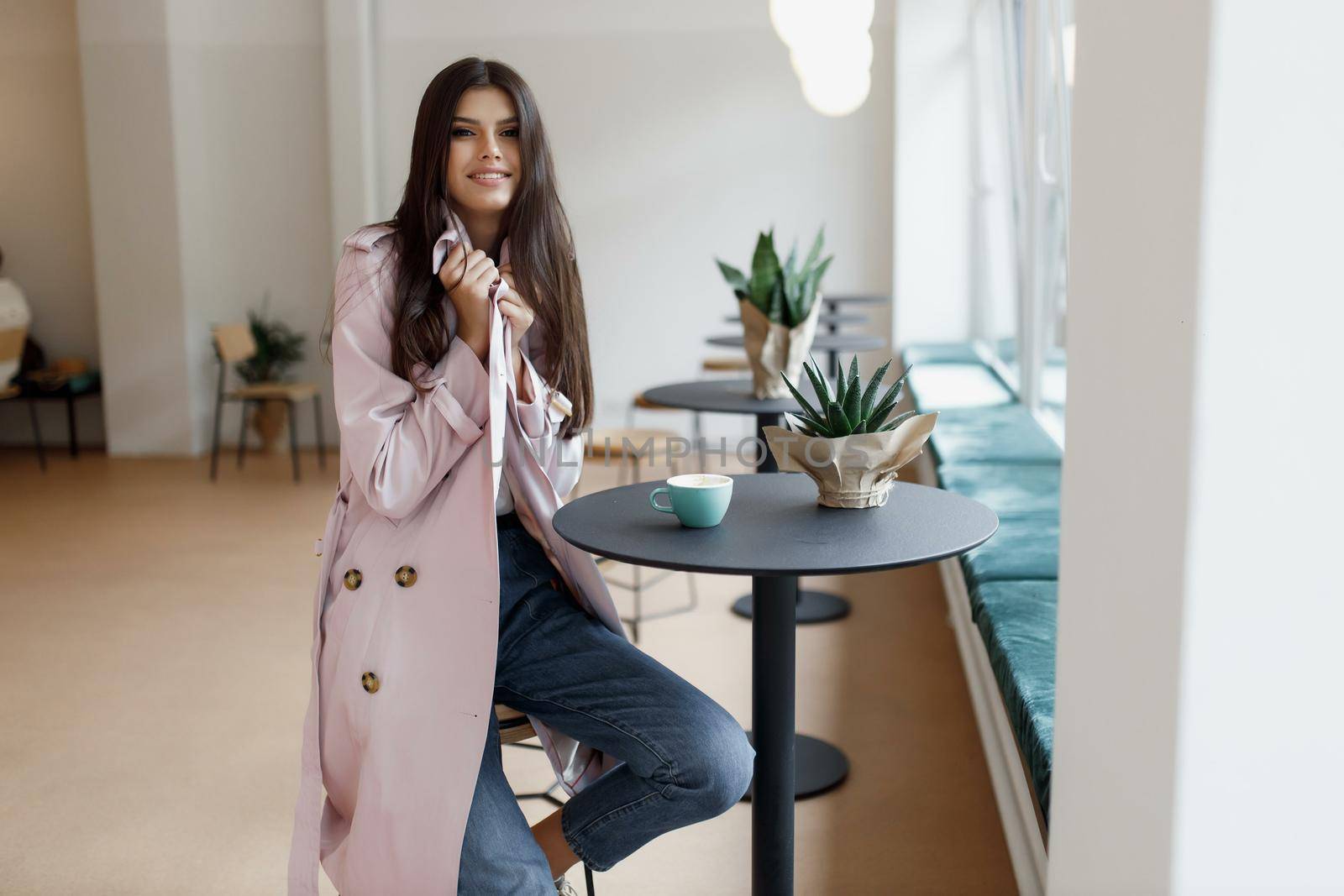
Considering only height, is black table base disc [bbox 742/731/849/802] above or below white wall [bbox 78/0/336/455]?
below

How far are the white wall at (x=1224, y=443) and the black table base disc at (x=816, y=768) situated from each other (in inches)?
56.0

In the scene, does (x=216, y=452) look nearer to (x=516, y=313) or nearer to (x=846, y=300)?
(x=846, y=300)

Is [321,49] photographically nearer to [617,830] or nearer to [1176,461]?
[617,830]

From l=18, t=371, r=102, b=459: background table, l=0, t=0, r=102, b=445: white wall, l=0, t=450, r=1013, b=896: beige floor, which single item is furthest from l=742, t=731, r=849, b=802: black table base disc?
l=0, t=0, r=102, b=445: white wall

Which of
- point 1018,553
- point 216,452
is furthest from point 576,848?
point 216,452

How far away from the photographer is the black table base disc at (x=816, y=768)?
106 inches

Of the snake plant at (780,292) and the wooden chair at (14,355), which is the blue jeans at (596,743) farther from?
the wooden chair at (14,355)

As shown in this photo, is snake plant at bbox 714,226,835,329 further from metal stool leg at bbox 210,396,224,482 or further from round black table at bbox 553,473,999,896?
metal stool leg at bbox 210,396,224,482

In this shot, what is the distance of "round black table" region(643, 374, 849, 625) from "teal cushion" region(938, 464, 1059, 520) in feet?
1.70

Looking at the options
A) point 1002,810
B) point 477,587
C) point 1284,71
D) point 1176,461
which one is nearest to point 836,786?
point 1002,810

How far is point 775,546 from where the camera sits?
1636mm

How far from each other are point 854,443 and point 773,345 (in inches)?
53.0

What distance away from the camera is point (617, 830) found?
5.78ft

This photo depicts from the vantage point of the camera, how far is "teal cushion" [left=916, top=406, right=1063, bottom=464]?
4.12 metres
